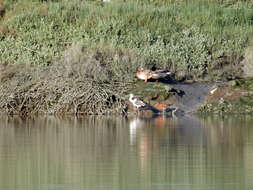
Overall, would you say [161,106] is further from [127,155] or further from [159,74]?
[127,155]

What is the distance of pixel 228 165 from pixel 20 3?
1542 cm

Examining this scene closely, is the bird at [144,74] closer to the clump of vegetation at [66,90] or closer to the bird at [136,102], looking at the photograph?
the clump of vegetation at [66,90]

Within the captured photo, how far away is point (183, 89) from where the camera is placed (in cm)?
1956

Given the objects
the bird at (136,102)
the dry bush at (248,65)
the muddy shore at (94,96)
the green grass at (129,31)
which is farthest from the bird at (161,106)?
the dry bush at (248,65)

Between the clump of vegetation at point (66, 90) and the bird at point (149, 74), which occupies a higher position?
the bird at point (149, 74)

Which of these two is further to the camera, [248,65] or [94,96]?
[248,65]

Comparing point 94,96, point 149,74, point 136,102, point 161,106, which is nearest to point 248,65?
point 149,74

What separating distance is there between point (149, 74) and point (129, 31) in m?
2.90

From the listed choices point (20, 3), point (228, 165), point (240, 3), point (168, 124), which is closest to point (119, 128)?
point (168, 124)

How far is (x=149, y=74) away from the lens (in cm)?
1964

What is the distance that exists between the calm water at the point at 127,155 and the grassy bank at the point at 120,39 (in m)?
3.50

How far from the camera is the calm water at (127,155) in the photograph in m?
9.27

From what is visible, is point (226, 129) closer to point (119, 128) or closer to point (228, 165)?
point (119, 128)

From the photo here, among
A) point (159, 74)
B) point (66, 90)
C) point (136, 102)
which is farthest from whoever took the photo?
A: point (159, 74)
